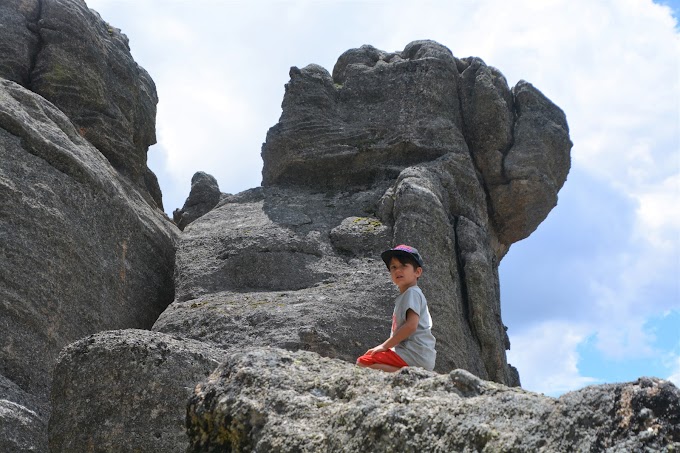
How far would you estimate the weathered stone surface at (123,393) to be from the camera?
35.0 ft

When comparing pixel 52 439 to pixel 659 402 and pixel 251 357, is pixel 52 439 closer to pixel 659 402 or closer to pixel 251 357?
pixel 251 357

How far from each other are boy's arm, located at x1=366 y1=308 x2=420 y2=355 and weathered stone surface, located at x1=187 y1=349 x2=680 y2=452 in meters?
2.52

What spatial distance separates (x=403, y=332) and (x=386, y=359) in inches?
13.6

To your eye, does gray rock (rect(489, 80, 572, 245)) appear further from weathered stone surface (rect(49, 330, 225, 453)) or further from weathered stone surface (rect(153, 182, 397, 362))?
weathered stone surface (rect(49, 330, 225, 453))

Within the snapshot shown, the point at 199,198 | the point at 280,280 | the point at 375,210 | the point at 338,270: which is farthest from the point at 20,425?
the point at 199,198

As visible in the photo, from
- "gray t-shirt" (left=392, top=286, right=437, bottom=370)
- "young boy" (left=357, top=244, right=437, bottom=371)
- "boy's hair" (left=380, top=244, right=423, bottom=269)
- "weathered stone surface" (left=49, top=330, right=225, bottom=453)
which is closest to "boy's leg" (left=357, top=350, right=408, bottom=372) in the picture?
"young boy" (left=357, top=244, right=437, bottom=371)

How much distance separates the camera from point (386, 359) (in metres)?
9.81

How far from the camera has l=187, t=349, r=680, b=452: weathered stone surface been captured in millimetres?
5160

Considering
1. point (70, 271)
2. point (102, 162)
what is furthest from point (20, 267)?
point (102, 162)

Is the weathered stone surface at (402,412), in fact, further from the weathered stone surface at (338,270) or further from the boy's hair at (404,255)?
the weathered stone surface at (338,270)

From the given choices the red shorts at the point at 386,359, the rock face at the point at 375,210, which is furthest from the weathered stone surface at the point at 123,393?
the rock face at the point at 375,210

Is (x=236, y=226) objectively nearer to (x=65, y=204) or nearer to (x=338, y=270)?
(x=338, y=270)

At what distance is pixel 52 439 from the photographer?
1091 cm

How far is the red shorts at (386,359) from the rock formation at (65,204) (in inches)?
174
